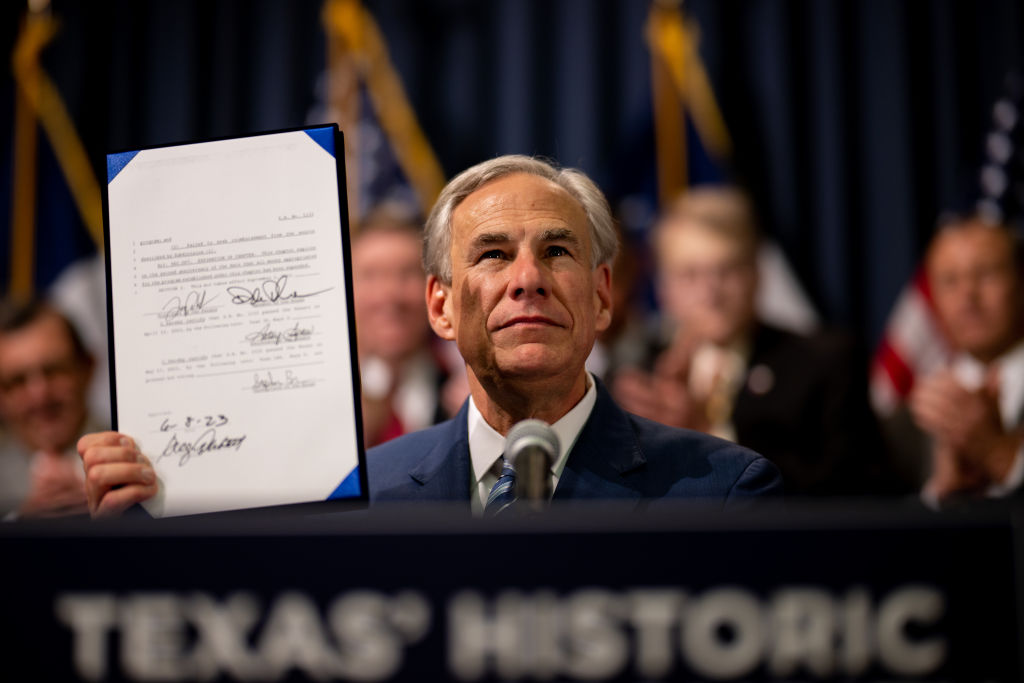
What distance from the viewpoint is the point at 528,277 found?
1.71 metres

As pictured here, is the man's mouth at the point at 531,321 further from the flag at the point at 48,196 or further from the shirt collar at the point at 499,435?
the flag at the point at 48,196

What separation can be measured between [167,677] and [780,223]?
4.27 m

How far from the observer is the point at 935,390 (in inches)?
151

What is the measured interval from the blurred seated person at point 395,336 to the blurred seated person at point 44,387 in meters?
1.17

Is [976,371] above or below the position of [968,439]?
above

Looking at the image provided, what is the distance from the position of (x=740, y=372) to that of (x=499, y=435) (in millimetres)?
2397

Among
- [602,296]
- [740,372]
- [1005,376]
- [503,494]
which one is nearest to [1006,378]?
[1005,376]

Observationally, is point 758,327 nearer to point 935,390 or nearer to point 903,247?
point 935,390

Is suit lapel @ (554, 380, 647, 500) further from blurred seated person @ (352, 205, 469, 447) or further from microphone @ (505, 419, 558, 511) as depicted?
blurred seated person @ (352, 205, 469, 447)
